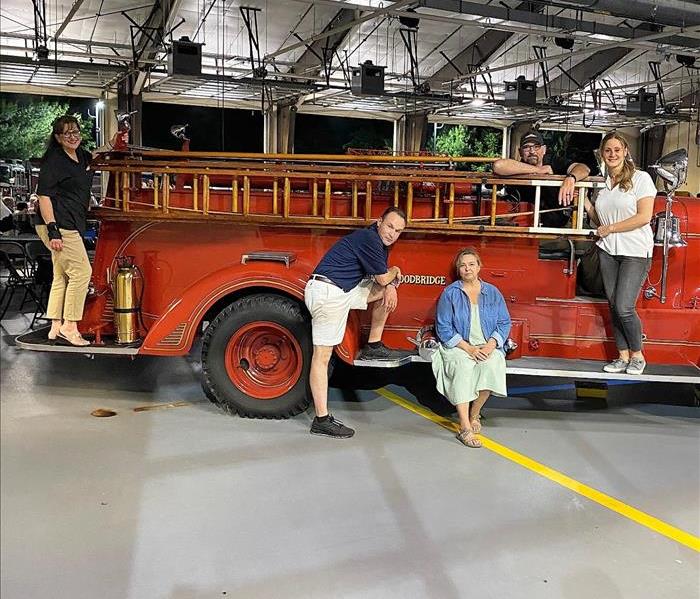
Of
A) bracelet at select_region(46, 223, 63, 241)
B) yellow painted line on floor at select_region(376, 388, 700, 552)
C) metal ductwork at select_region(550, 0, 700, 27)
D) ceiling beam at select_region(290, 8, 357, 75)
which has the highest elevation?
ceiling beam at select_region(290, 8, 357, 75)

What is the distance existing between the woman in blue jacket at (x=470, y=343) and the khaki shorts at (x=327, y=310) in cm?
65

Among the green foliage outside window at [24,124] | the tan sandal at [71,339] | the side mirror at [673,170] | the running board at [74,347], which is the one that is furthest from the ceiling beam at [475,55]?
the green foliage outside window at [24,124]

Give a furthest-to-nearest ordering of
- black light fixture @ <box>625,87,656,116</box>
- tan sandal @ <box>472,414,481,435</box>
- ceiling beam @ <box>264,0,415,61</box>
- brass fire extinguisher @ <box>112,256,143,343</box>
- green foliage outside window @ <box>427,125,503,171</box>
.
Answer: green foliage outside window @ <box>427,125,503,171</box>, black light fixture @ <box>625,87,656,116</box>, ceiling beam @ <box>264,0,415,61</box>, brass fire extinguisher @ <box>112,256,143,343</box>, tan sandal @ <box>472,414,481,435</box>

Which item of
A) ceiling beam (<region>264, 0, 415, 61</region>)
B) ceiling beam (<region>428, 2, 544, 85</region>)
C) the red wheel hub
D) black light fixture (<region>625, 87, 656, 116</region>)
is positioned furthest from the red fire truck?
black light fixture (<region>625, 87, 656, 116</region>)

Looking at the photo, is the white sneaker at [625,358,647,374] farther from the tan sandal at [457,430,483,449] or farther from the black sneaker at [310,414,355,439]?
the black sneaker at [310,414,355,439]

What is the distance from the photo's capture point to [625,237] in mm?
4750

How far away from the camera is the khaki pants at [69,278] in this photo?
4641 millimetres

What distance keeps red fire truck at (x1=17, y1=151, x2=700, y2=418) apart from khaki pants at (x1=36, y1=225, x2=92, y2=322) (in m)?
0.25

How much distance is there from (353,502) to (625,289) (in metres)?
2.37

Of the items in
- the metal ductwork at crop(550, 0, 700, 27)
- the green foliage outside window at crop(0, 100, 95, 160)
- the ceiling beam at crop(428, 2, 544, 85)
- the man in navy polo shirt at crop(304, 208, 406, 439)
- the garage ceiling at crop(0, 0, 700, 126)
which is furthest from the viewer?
the ceiling beam at crop(428, 2, 544, 85)

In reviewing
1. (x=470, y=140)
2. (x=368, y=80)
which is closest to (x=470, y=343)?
(x=368, y=80)

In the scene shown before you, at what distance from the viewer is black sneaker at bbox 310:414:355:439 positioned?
4711mm

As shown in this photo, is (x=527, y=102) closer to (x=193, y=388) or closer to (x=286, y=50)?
(x=286, y=50)

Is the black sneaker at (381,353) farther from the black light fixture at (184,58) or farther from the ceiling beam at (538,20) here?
the black light fixture at (184,58)
